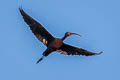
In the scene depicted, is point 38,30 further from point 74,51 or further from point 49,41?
point 74,51

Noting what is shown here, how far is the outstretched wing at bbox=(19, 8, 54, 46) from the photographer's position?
5188 cm

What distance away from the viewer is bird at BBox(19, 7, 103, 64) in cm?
5144

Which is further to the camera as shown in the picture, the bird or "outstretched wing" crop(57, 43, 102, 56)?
"outstretched wing" crop(57, 43, 102, 56)

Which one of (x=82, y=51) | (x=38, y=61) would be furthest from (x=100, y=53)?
(x=38, y=61)

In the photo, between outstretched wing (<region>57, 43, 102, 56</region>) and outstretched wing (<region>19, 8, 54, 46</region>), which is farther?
outstretched wing (<region>57, 43, 102, 56</region>)

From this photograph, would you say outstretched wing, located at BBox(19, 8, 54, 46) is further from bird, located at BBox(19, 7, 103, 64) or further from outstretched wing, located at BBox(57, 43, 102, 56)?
outstretched wing, located at BBox(57, 43, 102, 56)

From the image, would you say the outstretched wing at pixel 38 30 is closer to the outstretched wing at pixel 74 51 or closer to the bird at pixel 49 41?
the bird at pixel 49 41

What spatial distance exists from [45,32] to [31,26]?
4.09ft

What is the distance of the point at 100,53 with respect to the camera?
2072 inches

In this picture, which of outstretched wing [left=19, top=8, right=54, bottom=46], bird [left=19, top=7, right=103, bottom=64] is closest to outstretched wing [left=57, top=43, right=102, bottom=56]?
bird [left=19, top=7, right=103, bottom=64]

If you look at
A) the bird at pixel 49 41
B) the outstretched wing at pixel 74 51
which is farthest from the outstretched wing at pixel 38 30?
the outstretched wing at pixel 74 51

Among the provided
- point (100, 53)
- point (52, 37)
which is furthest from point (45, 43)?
point (100, 53)

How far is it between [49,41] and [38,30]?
1487 millimetres

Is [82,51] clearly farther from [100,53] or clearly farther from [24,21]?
[24,21]
